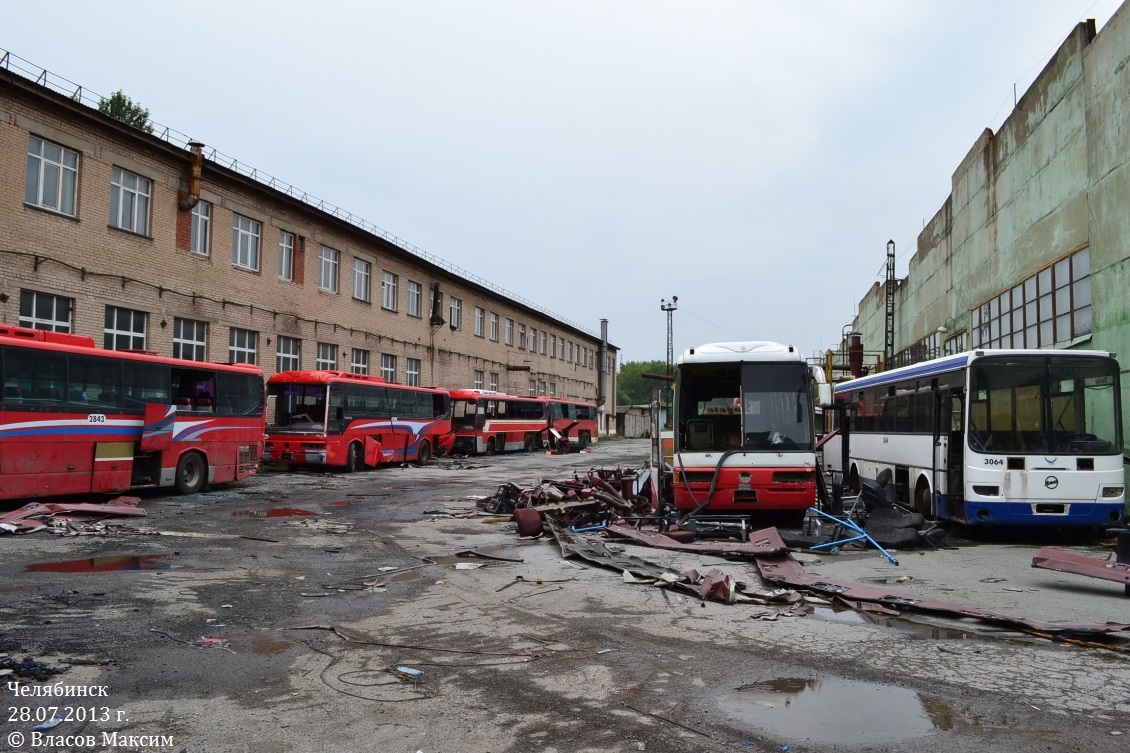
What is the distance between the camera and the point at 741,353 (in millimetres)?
13633

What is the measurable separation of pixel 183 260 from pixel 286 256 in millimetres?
6047

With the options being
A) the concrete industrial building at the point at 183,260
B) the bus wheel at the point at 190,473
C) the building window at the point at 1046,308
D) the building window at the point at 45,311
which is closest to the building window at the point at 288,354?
the concrete industrial building at the point at 183,260

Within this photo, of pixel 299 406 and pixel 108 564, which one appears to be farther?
pixel 299 406

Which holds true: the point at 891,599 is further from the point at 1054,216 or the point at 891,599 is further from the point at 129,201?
the point at 129,201

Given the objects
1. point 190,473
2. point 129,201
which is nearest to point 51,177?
point 129,201

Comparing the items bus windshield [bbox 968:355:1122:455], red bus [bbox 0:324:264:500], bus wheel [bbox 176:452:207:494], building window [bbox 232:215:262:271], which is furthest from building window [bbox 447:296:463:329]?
bus windshield [bbox 968:355:1122:455]

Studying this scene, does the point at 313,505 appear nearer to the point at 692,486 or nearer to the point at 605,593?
the point at 692,486

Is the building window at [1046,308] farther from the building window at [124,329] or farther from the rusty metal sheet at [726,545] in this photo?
the building window at [124,329]

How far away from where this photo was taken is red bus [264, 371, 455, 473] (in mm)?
25109

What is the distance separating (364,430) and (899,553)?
19.8 meters

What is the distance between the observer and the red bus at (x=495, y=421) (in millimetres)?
37594

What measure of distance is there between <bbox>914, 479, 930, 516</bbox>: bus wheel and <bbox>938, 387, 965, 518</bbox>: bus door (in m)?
0.84

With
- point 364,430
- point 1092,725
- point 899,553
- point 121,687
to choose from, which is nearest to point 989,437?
point 899,553

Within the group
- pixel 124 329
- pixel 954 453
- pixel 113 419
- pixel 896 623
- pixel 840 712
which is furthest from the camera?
pixel 124 329
